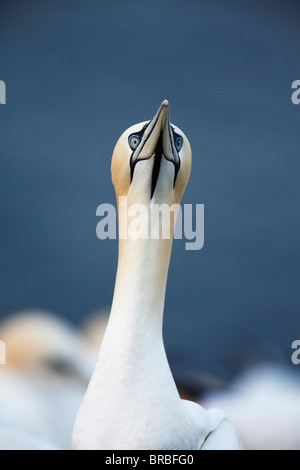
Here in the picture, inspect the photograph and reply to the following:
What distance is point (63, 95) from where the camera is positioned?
10.5ft

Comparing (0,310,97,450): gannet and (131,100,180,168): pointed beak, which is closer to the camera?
(131,100,180,168): pointed beak

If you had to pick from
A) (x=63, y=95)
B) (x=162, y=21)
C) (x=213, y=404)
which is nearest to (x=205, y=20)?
(x=162, y=21)

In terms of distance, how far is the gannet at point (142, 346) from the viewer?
1.87m

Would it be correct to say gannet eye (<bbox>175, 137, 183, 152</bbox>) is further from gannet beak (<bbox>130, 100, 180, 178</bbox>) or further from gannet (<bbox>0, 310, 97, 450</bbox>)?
gannet (<bbox>0, 310, 97, 450</bbox>)

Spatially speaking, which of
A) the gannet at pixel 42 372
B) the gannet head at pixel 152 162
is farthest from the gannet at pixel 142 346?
the gannet at pixel 42 372

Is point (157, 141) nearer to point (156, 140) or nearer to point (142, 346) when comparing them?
point (156, 140)

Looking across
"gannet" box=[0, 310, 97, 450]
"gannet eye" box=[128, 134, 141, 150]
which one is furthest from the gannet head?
"gannet" box=[0, 310, 97, 450]

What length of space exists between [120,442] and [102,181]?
5.54 feet

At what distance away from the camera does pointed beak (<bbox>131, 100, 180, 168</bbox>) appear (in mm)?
2025

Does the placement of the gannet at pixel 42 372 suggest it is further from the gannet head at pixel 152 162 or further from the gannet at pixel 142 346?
the gannet head at pixel 152 162

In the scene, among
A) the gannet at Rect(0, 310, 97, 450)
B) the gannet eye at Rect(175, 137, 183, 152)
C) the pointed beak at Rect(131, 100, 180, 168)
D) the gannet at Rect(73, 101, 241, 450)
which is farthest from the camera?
the gannet at Rect(0, 310, 97, 450)
